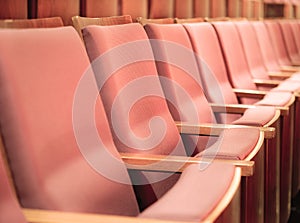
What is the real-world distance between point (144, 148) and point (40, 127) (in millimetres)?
242

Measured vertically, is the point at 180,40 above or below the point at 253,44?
above

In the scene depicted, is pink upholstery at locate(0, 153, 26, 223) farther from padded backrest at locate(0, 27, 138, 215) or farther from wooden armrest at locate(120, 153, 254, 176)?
wooden armrest at locate(120, 153, 254, 176)

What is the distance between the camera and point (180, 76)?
0.98 meters

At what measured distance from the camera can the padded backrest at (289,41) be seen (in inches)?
95.3

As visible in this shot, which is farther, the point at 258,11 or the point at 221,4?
the point at 258,11

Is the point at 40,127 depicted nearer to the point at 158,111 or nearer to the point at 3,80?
the point at 3,80

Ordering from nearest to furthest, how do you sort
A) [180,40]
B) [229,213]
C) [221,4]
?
[229,213] → [180,40] → [221,4]

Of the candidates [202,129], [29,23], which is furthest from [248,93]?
[29,23]

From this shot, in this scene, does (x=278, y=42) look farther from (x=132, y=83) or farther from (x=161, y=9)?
(x=132, y=83)

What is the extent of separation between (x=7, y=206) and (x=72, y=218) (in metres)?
0.05

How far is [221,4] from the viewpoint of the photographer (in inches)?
82.7

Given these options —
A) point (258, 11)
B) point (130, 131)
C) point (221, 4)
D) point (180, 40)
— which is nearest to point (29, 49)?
point (130, 131)

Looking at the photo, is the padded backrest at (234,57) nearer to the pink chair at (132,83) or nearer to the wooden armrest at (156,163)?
the pink chair at (132,83)

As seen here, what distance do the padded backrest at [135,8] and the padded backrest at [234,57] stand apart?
20 centimetres
